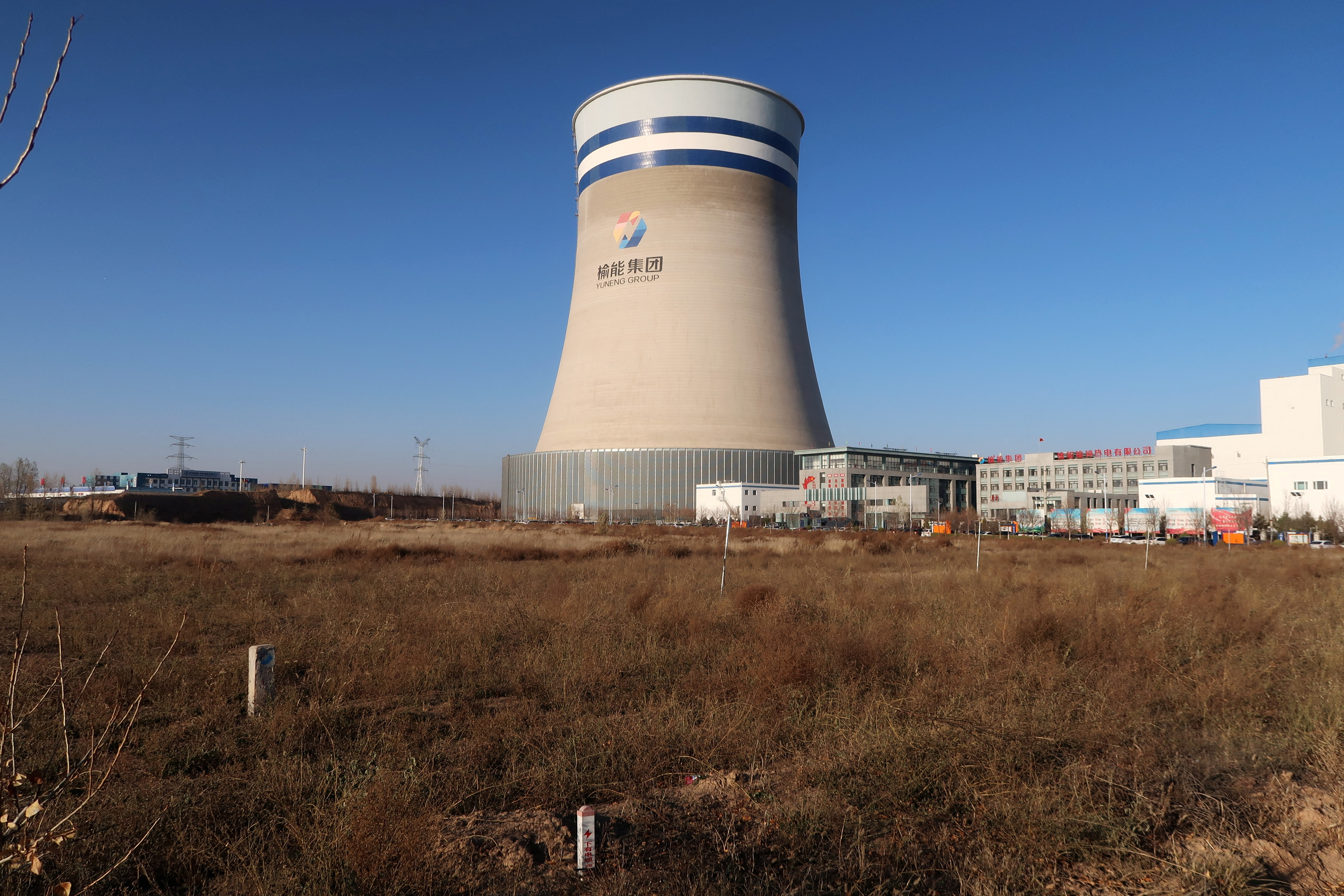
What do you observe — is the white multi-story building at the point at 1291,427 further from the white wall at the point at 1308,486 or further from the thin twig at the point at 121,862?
the thin twig at the point at 121,862

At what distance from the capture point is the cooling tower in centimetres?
3098

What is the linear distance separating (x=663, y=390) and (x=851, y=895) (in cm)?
2987

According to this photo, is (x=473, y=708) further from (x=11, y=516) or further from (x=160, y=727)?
(x=11, y=516)

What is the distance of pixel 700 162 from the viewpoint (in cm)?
3231

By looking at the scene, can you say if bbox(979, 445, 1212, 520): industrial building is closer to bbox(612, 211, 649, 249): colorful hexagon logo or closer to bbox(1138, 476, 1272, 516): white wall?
bbox(1138, 476, 1272, 516): white wall

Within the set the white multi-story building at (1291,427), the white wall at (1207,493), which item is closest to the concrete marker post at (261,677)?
the white wall at (1207,493)

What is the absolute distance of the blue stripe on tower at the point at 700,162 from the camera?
3228cm

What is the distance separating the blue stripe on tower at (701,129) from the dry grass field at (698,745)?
28169mm

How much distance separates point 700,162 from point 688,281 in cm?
564


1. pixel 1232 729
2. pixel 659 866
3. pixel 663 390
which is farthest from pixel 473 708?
pixel 663 390

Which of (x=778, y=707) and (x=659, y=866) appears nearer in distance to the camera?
(x=659, y=866)

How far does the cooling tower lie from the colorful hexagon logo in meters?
0.06

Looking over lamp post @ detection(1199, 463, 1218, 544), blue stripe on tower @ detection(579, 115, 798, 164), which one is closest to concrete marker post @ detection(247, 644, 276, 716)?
blue stripe on tower @ detection(579, 115, 798, 164)

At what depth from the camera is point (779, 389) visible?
32031 mm
